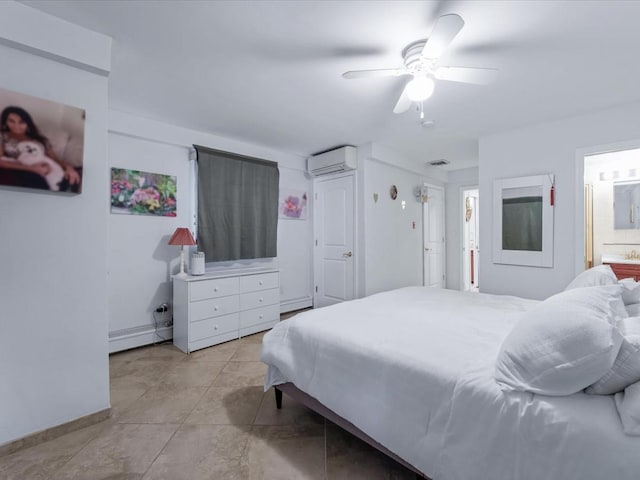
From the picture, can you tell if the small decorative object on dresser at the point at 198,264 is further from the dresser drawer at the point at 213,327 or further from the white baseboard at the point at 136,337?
the white baseboard at the point at 136,337

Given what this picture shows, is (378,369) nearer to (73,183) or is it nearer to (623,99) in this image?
(73,183)

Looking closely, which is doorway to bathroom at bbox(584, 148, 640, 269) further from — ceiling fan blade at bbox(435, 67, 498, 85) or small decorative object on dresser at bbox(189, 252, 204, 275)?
small decorative object on dresser at bbox(189, 252, 204, 275)

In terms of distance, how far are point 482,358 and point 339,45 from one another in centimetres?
194

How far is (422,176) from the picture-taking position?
5.15 metres

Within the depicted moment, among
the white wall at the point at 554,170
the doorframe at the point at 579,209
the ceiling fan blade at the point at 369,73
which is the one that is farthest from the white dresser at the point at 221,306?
the doorframe at the point at 579,209

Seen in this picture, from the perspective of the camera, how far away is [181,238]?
3029mm

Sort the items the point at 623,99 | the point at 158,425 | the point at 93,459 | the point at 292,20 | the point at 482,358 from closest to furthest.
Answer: the point at 482,358 < the point at 93,459 < the point at 292,20 < the point at 158,425 < the point at 623,99

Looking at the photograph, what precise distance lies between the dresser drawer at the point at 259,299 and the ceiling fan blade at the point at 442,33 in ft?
9.29

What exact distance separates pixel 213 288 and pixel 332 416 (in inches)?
77.7

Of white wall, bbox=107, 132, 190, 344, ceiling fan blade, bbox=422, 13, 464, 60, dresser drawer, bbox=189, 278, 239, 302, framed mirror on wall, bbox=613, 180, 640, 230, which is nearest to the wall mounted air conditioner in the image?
white wall, bbox=107, 132, 190, 344

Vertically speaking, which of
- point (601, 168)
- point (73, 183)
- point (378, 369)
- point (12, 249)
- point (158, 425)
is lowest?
point (158, 425)

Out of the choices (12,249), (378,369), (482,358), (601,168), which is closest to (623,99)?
(601,168)

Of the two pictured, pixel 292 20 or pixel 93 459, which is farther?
pixel 292 20

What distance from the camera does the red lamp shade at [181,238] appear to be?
9.89 ft
